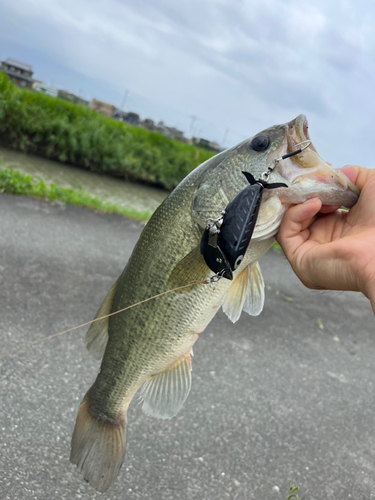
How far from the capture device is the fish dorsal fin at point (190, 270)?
1557 millimetres

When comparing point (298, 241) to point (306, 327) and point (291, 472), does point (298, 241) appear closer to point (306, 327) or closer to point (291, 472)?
point (291, 472)

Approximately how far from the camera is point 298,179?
1515 mm

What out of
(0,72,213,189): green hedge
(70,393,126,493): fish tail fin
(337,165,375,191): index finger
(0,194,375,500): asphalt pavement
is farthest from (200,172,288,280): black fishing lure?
(0,72,213,189): green hedge

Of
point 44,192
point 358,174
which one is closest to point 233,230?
point 358,174

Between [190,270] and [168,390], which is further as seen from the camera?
[168,390]

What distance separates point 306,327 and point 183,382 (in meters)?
3.28

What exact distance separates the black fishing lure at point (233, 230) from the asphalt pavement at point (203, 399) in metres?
Answer: 1.64

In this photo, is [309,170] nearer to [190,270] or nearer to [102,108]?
[190,270]

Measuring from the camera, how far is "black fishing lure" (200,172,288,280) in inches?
54.8

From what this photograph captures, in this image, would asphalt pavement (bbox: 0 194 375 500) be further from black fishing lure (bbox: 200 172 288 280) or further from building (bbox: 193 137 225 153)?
building (bbox: 193 137 225 153)

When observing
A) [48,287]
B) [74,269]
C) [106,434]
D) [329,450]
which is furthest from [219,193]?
[74,269]

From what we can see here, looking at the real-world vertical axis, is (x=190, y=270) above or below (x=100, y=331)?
above

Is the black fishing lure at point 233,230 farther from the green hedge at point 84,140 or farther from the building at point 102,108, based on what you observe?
the building at point 102,108

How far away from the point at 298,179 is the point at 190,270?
1.79 feet
